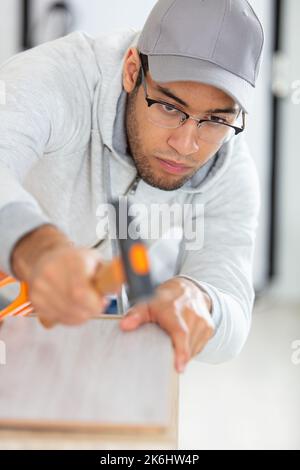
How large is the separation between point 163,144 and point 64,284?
648mm

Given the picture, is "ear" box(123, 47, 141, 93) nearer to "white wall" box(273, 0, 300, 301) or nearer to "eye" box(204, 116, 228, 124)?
"eye" box(204, 116, 228, 124)

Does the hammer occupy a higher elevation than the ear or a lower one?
lower

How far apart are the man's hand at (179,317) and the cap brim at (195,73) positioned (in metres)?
0.37

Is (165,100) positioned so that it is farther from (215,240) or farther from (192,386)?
(192,386)

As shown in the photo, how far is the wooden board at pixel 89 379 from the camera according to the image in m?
0.85

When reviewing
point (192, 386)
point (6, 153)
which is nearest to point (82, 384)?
point (6, 153)

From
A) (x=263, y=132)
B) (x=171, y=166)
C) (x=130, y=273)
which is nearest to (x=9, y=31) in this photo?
(x=263, y=132)

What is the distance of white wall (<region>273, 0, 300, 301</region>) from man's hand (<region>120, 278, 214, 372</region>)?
237 cm

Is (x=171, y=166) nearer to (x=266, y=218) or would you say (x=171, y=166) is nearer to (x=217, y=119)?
(x=217, y=119)

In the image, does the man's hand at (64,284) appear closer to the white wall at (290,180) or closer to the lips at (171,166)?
the lips at (171,166)

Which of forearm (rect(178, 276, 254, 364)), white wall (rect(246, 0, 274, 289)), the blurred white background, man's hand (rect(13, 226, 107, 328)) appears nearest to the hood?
forearm (rect(178, 276, 254, 364))

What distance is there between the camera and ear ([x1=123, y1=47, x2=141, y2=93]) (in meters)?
1.45

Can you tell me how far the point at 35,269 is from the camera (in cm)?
86
